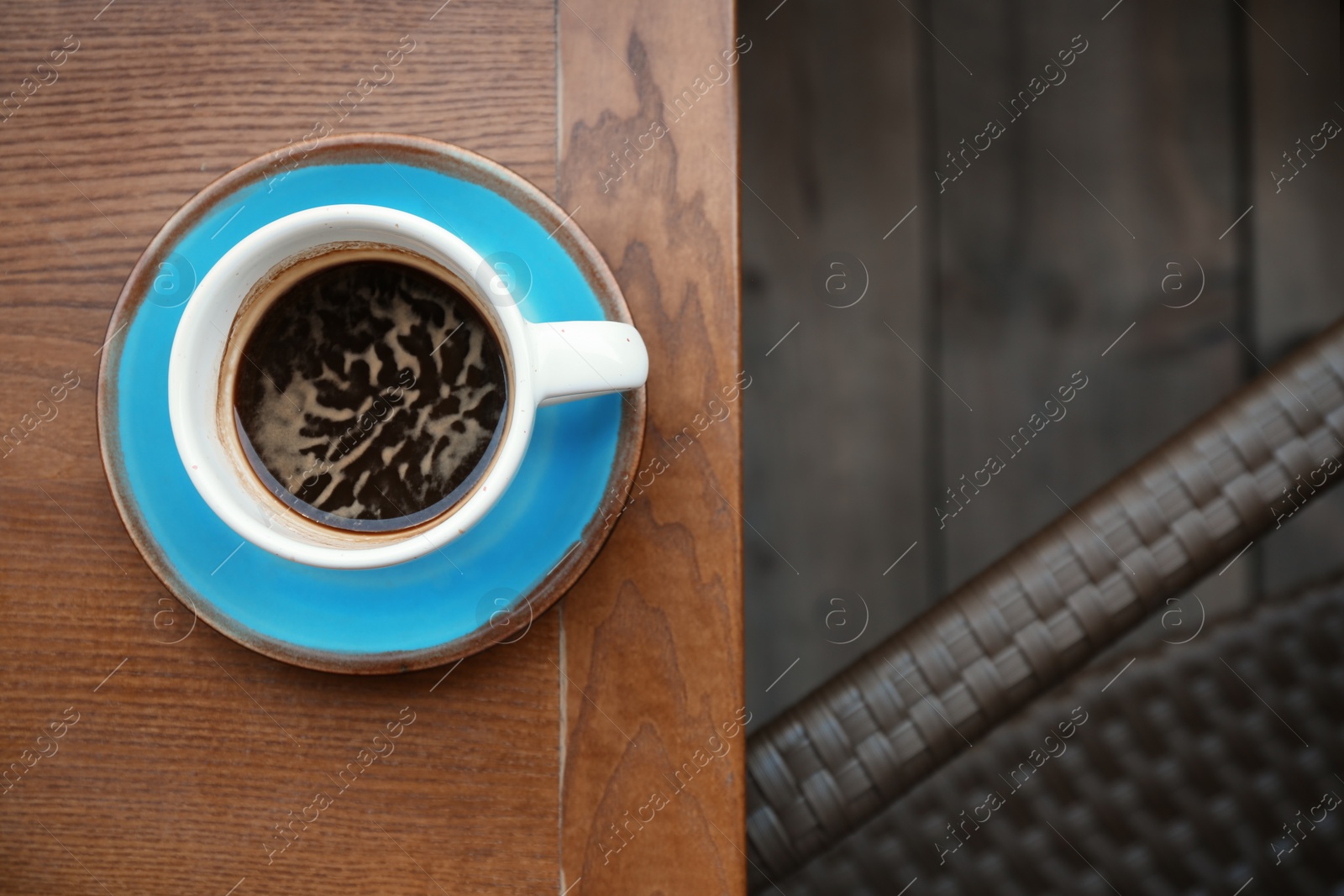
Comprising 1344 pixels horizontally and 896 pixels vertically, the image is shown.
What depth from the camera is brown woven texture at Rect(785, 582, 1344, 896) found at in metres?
0.59

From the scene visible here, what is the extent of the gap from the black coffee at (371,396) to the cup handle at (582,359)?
0.20 feet

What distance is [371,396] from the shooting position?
15.0 inches

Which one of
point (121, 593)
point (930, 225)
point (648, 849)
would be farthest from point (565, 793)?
point (930, 225)

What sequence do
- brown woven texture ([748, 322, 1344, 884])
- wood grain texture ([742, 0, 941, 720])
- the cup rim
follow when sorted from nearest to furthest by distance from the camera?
the cup rim < brown woven texture ([748, 322, 1344, 884]) < wood grain texture ([742, 0, 941, 720])

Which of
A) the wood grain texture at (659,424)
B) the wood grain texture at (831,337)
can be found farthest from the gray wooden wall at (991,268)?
the wood grain texture at (659,424)

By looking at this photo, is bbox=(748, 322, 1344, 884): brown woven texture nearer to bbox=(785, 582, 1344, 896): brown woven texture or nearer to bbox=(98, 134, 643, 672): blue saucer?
bbox=(785, 582, 1344, 896): brown woven texture

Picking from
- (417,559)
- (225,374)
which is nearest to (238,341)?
(225,374)

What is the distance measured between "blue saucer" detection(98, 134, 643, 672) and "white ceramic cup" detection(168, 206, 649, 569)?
3 centimetres

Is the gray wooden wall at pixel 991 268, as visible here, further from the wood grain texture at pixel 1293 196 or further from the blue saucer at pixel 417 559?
the blue saucer at pixel 417 559

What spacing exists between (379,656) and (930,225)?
68 centimetres

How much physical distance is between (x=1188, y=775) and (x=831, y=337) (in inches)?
18.5

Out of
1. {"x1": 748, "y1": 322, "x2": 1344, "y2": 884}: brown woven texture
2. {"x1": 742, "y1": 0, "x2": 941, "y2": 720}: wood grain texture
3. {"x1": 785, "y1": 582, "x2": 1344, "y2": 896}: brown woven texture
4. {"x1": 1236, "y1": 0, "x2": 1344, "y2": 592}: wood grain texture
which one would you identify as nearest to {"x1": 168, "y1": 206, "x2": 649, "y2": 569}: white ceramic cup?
{"x1": 748, "y1": 322, "x2": 1344, "y2": 884}: brown woven texture

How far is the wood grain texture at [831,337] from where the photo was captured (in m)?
0.85

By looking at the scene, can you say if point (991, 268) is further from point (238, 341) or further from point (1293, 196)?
point (238, 341)
